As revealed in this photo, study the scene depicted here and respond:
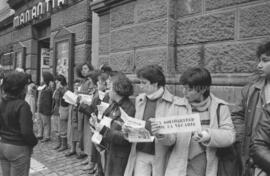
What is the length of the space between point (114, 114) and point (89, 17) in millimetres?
4423

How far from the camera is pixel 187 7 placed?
152 inches

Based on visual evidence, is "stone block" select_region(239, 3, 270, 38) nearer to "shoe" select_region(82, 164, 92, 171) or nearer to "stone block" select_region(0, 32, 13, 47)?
"shoe" select_region(82, 164, 92, 171)

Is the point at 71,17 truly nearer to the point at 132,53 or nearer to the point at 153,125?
the point at 132,53

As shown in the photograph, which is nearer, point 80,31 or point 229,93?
point 229,93

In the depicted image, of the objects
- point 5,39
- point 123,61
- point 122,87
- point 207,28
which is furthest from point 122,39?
point 5,39

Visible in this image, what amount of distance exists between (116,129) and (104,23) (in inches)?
132

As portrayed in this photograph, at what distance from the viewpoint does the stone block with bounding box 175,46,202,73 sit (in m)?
3.62

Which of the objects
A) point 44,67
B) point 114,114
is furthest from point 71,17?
point 114,114

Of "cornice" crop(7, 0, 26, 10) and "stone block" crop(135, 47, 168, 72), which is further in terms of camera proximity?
"cornice" crop(7, 0, 26, 10)

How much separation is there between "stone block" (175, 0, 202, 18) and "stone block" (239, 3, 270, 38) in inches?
26.4

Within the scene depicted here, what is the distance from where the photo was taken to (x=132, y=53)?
14.7 ft

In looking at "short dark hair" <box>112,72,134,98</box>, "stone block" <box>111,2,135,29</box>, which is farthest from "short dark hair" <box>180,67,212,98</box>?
"stone block" <box>111,2,135,29</box>

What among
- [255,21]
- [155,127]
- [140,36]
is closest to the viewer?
[155,127]

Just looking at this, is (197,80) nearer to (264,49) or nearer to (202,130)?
(202,130)
